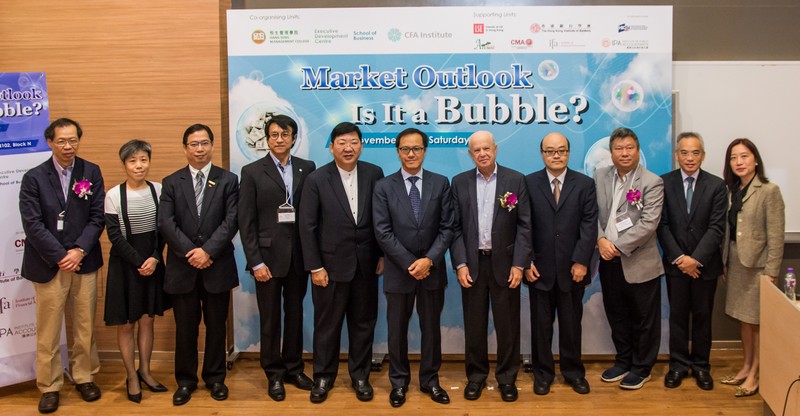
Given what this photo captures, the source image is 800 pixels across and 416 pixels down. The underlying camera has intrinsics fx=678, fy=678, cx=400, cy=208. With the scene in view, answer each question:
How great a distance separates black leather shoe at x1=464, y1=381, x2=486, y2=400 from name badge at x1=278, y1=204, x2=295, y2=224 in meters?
1.59

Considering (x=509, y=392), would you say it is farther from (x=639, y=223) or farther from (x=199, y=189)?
(x=199, y=189)

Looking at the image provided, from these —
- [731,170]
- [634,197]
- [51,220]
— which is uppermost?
[731,170]

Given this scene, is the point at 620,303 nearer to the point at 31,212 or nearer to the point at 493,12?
the point at 493,12

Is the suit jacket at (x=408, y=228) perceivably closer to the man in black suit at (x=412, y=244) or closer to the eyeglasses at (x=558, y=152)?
the man in black suit at (x=412, y=244)

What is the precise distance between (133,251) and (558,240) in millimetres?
2688

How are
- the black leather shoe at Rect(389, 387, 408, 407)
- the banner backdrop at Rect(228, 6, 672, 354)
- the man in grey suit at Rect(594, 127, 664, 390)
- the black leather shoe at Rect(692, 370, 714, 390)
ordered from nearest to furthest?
the black leather shoe at Rect(389, 387, 408, 407), the man in grey suit at Rect(594, 127, 664, 390), the black leather shoe at Rect(692, 370, 714, 390), the banner backdrop at Rect(228, 6, 672, 354)

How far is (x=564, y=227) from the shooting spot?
4332 mm

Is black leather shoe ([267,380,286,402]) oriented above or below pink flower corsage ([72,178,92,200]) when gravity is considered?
below

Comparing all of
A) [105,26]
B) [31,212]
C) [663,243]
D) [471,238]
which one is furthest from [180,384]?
[663,243]

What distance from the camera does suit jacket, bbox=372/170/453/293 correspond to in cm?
420

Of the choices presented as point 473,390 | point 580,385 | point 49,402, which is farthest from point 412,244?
point 49,402

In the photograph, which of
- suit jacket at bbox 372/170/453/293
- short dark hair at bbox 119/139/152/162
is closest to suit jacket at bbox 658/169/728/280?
suit jacket at bbox 372/170/453/293

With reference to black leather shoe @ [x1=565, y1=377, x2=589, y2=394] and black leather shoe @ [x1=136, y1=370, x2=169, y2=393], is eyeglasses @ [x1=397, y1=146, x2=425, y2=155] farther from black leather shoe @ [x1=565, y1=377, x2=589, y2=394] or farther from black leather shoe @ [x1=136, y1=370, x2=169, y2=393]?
black leather shoe @ [x1=136, y1=370, x2=169, y2=393]

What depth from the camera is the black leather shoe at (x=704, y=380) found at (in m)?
4.54
